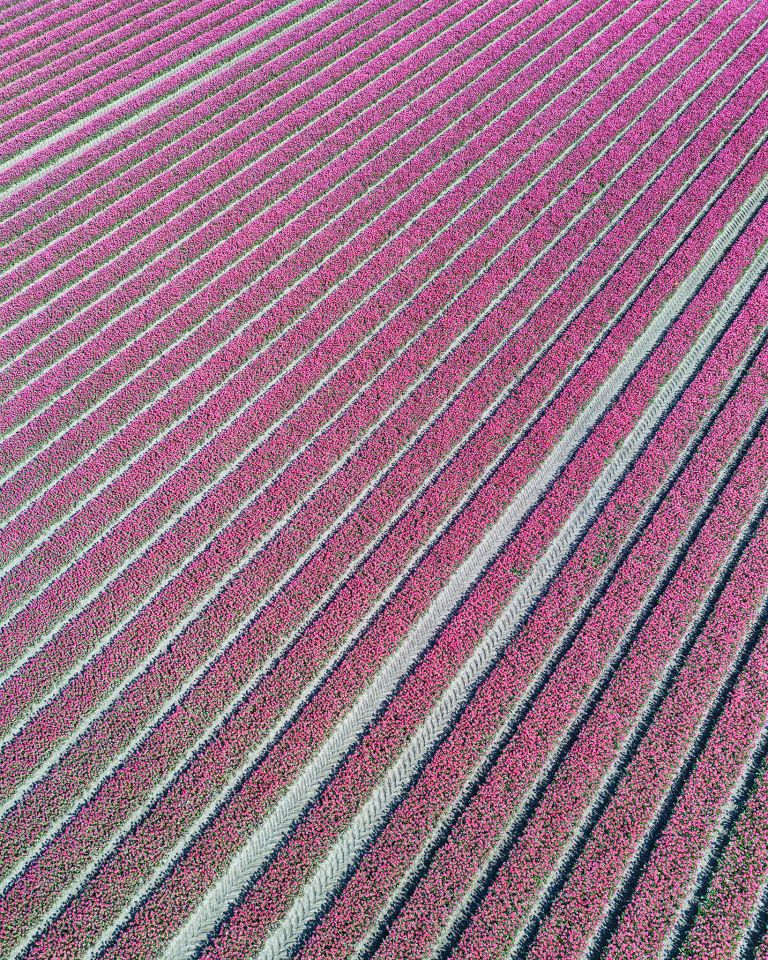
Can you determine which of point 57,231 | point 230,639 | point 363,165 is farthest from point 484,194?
point 230,639

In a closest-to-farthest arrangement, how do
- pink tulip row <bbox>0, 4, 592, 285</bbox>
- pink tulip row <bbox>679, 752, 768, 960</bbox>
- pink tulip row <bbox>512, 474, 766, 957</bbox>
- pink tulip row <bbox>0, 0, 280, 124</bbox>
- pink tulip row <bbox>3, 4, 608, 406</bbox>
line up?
pink tulip row <bbox>679, 752, 768, 960</bbox> < pink tulip row <bbox>512, 474, 766, 957</bbox> < pink tulip row <bbox>3, 4, 608, 406</bbox> < pink tulip row <bbox>0, 4, 592, 285</bbox> < pink tulip row <bbox>0, 0, 280, 124</bbox>

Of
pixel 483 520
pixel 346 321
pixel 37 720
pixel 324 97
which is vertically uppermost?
pixel 324 97

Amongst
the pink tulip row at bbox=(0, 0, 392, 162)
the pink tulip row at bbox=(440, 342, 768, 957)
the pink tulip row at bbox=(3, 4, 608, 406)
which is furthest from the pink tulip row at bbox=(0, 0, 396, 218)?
the pink tulip row at bbox=(440, 342, 768, 957)

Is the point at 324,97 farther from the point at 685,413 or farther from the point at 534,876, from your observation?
the point at 534,876

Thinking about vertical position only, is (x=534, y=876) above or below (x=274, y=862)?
above

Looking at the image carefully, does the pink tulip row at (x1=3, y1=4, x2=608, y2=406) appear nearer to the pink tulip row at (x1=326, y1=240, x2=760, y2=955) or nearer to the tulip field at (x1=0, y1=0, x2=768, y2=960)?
the tulip field at (x1=0, y1=0, x2=768, y2=960)

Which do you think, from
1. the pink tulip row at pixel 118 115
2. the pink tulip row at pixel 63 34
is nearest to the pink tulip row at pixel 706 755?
the pink tulip row at pixel 118 115
